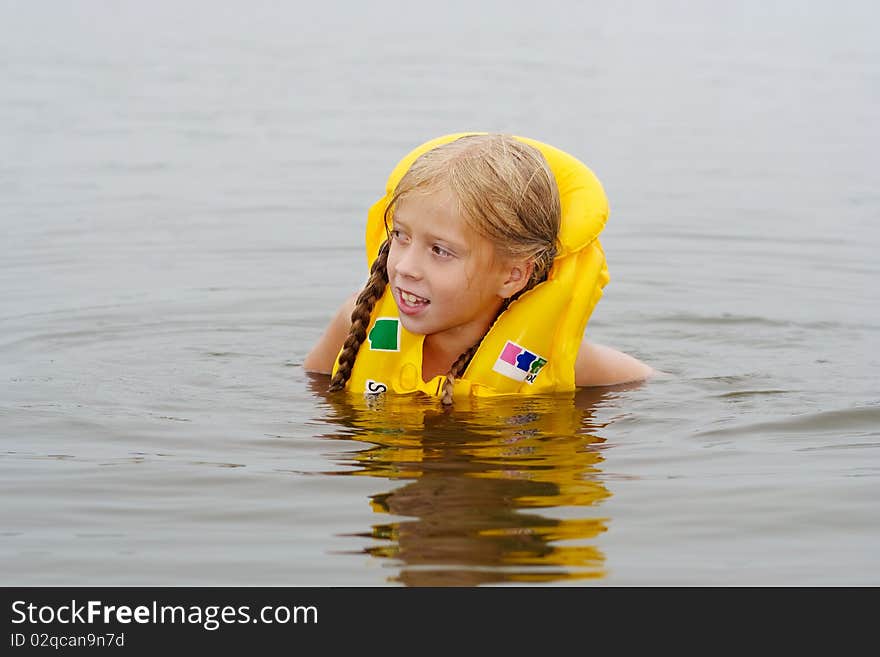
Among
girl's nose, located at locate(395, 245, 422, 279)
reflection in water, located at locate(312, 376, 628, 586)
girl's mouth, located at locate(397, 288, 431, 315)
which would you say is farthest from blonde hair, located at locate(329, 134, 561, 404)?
reflection in water, located at locate(312, 376, 628, 586)

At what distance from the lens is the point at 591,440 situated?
202 inches

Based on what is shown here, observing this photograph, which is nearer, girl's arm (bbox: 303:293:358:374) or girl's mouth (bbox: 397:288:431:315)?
girl's mouth (bbox: 397:288:431:315)

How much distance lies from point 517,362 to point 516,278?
0.37 meters

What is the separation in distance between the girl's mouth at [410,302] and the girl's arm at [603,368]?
943 mm

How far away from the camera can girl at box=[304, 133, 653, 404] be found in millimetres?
4949

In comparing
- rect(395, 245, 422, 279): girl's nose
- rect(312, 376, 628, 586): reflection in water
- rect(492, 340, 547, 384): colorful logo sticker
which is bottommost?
rect(312, 376, 628, 586): reflection in water

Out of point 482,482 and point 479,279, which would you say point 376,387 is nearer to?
point 479,279

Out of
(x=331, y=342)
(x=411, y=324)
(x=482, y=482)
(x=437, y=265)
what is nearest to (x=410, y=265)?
(x=437, y=265)

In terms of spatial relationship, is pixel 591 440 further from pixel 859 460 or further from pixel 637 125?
pixel 637 125

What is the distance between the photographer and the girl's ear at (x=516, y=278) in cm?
521

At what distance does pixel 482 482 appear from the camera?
4500mm

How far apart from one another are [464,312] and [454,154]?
61 centimetres

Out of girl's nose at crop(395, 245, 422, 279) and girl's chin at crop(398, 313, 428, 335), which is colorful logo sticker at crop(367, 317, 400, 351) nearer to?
girl's chin at crop(398, 313, 428, 335)

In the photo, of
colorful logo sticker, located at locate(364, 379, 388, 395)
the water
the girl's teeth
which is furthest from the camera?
colorful logo sticker, located at locate(364, 379, 388, 395)
